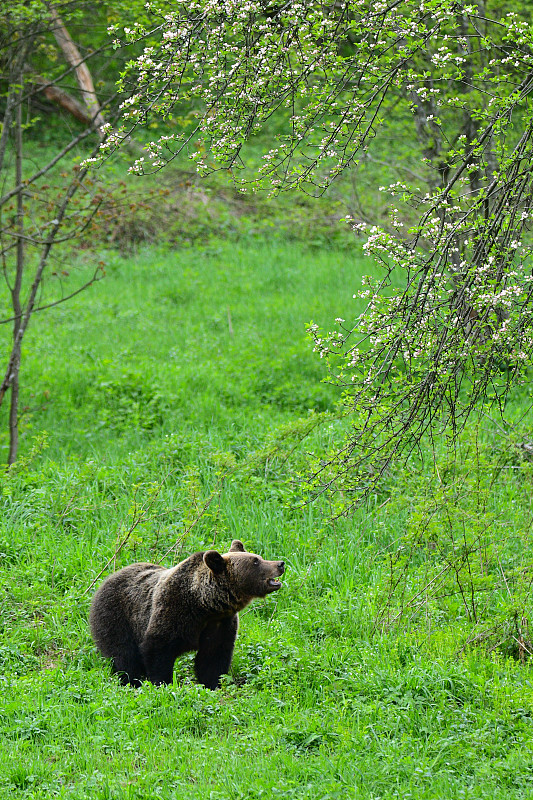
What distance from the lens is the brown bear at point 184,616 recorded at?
5.53 meters

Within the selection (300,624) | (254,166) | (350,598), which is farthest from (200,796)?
(254,166)

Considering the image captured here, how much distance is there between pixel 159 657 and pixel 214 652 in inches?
14.6

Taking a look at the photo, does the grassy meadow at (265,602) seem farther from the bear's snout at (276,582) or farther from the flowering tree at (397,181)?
the flowering tree at (397,181)

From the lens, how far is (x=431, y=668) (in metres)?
5.26

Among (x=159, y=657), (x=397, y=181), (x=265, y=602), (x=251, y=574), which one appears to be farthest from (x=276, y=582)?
(x=397, y=181)

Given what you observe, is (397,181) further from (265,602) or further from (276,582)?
(265,602)

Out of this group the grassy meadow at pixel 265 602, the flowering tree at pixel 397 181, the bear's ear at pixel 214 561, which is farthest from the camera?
the bear's ear at pixel 214 561

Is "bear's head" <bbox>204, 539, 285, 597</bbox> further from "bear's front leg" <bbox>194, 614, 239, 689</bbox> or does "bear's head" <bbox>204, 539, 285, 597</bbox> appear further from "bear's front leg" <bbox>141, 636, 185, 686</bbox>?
"bear's front leg" <bbox>141, 636, 185, 686</bbox>

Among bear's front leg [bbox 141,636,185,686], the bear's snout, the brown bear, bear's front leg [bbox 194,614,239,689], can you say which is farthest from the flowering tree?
bear's front leg [bbox 141,636,185,686]

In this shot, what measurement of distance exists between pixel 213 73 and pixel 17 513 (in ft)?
14.8

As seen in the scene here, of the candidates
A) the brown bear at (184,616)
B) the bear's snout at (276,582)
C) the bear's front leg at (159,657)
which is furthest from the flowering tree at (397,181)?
the bear's front leg at (159,657)

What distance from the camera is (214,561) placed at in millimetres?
5531

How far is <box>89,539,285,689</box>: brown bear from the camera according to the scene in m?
5.53

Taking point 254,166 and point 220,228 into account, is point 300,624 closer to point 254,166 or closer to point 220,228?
point 220,228
